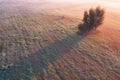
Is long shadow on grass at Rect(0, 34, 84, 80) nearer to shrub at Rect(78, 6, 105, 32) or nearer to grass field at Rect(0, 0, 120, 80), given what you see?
grass field at Rect(0, 0, 120, 80)

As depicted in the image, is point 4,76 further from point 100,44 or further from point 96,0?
point 96,0

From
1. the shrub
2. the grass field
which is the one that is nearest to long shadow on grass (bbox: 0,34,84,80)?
the grass field

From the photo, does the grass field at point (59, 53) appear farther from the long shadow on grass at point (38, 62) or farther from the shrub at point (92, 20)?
the shrub at point (92, 20)

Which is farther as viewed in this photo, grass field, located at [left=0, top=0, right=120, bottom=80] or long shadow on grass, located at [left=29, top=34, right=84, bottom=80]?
long shadow on grass, located at [left=29, top=34, right=84, bottom=80]

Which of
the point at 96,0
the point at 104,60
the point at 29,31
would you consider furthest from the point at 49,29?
the point at 96,0

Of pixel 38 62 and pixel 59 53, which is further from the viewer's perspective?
pixel 59 53

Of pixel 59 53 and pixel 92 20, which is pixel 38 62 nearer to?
pixel 59 53

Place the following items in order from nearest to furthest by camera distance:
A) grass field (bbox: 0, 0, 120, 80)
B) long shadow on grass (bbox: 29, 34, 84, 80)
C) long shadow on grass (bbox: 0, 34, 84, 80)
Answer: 1. grass field (bbox: 0, 0, 120, 80)
2. long shadow on grass (bbox: 0, 34, 84, 80)
3. long shadow on grass (bbox: 29, 34, 84, 80)

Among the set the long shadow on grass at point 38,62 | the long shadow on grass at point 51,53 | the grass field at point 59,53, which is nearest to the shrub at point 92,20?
the grass field at point 59,53

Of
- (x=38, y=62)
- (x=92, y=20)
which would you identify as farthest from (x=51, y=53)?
(x=92, y=20)
